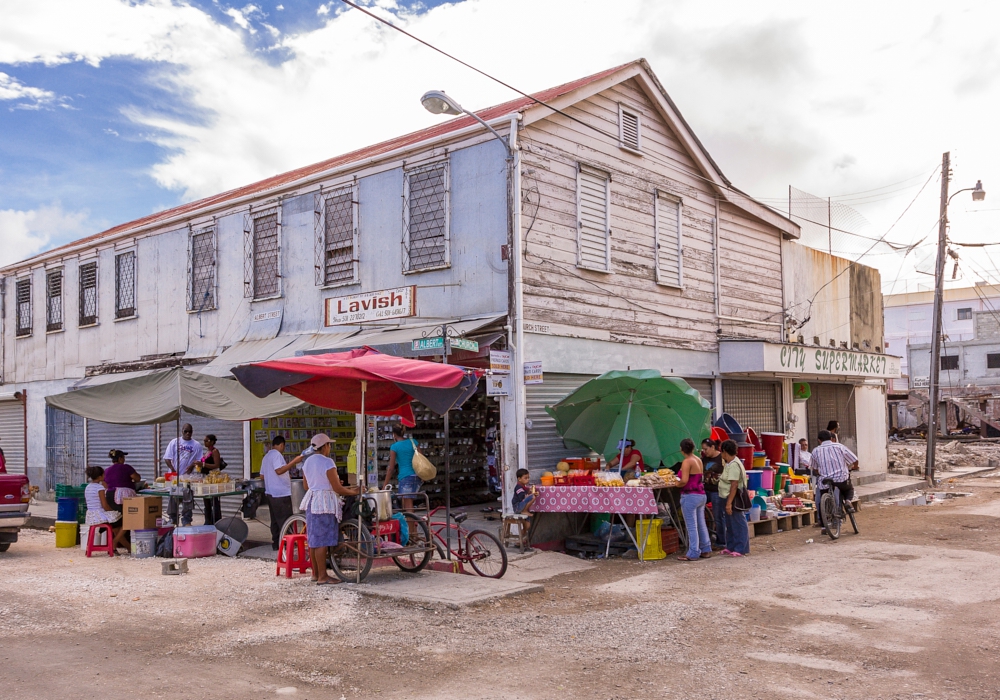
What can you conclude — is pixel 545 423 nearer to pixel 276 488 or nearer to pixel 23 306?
pixel 276 488

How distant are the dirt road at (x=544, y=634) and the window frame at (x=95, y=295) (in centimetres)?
1073

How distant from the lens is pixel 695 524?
1230cm

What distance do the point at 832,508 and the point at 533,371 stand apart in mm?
5343

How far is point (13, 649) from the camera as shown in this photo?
7422mm

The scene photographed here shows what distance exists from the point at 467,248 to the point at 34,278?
15.1 meters

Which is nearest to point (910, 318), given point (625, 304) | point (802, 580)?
point (625, 304)

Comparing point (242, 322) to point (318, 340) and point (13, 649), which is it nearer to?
point (318, 340)

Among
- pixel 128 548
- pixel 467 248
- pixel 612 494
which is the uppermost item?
pixel 467 248

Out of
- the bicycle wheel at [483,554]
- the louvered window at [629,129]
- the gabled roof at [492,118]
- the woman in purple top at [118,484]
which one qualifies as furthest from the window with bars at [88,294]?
the bicycle wheel at [483,554]

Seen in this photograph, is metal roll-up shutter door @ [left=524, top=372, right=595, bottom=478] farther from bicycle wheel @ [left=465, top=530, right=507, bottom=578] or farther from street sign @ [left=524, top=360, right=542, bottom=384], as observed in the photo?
bicycle wheel @ [left=465, top=530, right=507, bottom=578]

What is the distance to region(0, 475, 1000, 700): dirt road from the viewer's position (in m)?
6.37

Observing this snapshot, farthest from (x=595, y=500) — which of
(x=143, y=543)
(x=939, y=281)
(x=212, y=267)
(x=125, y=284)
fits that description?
(x=939, y=281)

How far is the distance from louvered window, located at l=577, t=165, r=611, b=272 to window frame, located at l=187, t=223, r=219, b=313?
8.25 metres

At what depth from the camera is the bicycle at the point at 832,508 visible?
44.9ft
